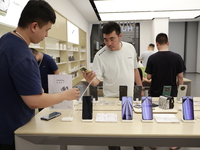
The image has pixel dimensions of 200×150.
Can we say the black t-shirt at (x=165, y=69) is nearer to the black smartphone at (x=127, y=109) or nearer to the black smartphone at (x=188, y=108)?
the black smartphone at (x=188, y=108)

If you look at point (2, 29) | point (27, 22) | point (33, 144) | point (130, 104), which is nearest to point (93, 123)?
point (130, 104)

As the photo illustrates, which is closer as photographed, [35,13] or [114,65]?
[35,13]

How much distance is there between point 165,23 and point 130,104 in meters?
7.29

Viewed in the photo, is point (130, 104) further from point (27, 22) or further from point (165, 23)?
point (165, 23)

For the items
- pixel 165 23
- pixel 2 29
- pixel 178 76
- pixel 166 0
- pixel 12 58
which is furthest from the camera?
pixel 165 23

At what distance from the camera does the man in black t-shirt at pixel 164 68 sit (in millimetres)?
2582

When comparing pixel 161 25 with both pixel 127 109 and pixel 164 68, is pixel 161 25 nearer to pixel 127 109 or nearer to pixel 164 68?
pixel 164 68

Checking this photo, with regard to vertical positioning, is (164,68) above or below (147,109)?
above

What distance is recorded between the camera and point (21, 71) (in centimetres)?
105

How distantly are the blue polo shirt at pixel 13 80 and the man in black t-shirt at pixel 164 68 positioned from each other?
1939 mm

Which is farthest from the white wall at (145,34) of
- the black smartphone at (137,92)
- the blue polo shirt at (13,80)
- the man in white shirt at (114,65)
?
the blue polo shirt at (13,80)

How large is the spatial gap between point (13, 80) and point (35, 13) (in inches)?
16.6

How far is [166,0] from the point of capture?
377 centimetres

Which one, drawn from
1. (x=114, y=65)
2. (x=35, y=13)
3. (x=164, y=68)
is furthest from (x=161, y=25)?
(x=35, y=13)
